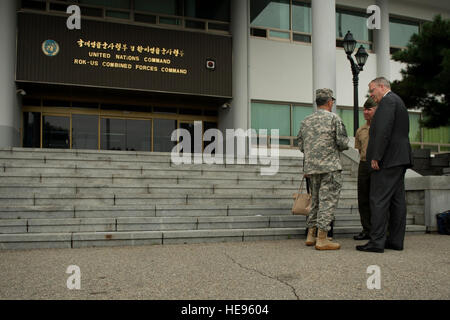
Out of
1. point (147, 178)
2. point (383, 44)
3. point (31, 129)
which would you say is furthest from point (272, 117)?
point (147, 178)

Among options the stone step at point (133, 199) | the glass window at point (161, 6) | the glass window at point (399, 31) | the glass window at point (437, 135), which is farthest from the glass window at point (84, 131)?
the glass window at point (437, 135)

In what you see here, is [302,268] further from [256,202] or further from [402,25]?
[402,25]

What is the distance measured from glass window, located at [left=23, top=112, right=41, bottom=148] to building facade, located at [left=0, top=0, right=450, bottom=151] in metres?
0.04

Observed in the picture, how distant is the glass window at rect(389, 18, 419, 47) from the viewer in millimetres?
18997

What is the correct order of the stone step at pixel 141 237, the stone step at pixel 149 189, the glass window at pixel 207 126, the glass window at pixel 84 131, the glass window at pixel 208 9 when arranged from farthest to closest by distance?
1. the glass window at pixel 207 126
2. the glass window at pixel 208 9
3. the glass window at pixel 84 131
4. the stone step at pixel 149 189
5. the stone step at pixel 141 237

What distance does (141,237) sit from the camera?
5379 mm

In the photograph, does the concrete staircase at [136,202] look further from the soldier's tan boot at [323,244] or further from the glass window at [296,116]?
the glass window at [296,116]

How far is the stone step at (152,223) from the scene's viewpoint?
5.40 metres

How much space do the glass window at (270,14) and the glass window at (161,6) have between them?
3.02 meters

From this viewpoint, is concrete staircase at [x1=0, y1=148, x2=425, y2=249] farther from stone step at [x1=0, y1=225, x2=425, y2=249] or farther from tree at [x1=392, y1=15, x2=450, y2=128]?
tree at [x1=392, y1=15, x2=450, y2=128]

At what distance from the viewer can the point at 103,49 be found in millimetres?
14812

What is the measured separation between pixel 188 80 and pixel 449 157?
9.57m

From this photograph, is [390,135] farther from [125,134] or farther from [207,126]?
[125,134]

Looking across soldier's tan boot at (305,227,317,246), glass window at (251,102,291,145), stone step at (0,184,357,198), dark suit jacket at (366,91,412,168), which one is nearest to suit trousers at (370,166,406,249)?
dark suit jacket at (366,91,412,168)
